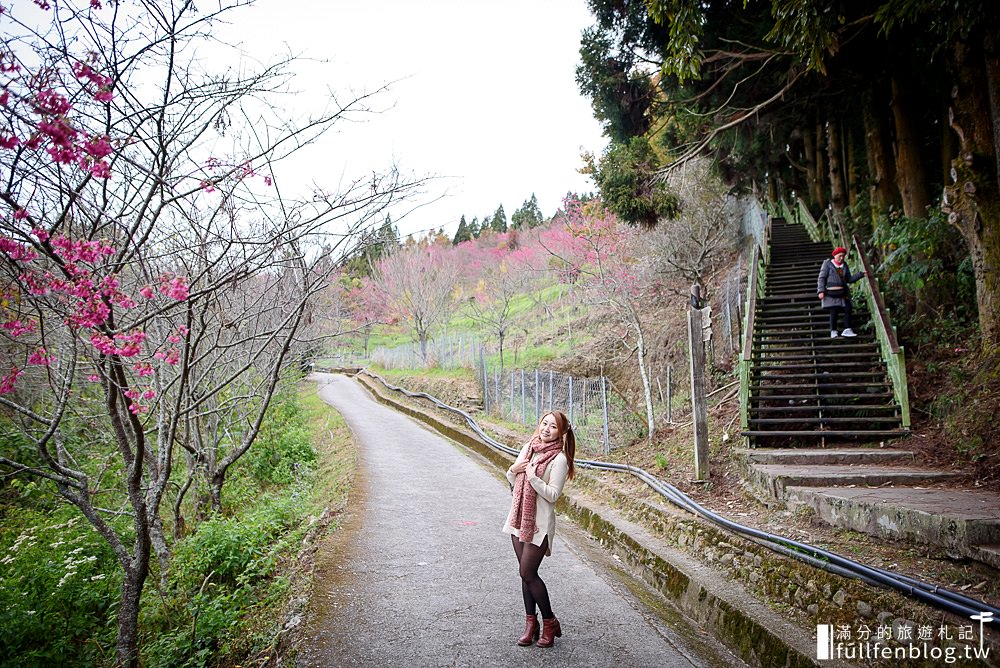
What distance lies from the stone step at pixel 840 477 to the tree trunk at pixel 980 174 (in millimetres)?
2456

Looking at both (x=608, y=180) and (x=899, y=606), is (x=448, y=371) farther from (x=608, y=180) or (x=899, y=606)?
(x=899, y=606)

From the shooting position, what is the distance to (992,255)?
7.25 meters

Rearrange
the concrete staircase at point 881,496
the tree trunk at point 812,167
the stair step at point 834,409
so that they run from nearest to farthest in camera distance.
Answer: the concrete staircase at point 881,496
the stair step at point 834,409
the tree trunk at point 812,167

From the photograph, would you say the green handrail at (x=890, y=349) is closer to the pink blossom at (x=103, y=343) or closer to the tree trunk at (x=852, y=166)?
the tree trunk at (x=852, y=166)

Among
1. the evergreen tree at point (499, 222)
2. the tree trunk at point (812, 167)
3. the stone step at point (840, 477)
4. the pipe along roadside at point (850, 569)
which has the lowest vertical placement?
the pipe along roadside at point (850, 569)

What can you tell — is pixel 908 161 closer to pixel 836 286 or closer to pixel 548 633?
pixel 836 286

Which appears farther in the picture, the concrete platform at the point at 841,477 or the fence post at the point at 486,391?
the fence post at the point at 486,391

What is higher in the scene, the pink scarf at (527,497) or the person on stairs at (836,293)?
the person on stairs at (836,293)

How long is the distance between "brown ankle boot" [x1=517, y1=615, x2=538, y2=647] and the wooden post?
4184 millimetres

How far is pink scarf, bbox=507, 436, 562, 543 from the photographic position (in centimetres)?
396

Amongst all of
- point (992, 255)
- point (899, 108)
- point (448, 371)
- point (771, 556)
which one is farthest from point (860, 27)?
point (448, 371)

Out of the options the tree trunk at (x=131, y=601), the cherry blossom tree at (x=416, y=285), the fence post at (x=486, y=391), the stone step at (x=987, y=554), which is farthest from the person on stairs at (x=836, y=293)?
the cherry blossom tree at (x=416, y=285)

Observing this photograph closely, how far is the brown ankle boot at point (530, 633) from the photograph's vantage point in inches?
158

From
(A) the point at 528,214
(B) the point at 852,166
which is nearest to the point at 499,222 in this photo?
(A) the point at 528,214
